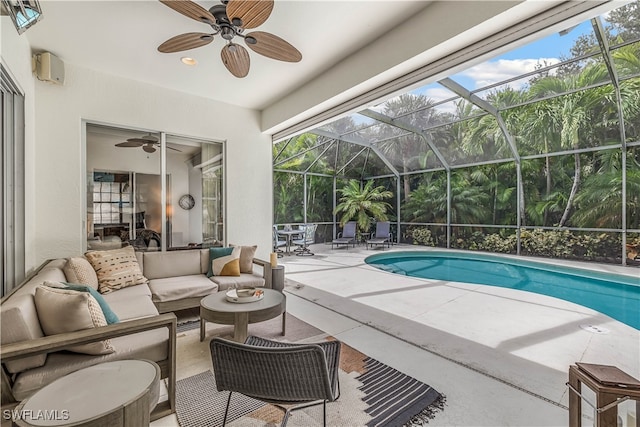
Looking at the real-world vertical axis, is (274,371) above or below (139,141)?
below

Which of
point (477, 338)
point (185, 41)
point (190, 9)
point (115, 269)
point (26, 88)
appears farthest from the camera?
point (115, 269)

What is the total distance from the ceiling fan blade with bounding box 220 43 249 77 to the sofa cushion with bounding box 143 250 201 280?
8.35 feet

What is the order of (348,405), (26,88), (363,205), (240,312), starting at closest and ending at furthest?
(348,405) → (240,312) → (26,88) → (363,205)

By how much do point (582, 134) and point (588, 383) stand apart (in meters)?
8.04

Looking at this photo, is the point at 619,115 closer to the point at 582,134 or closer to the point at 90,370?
the point at 582,134

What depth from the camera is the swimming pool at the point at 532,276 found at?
4645mm

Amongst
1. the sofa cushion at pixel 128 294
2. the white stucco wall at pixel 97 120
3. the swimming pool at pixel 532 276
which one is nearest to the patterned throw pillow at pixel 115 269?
the sofa cushion at pixel 128 294

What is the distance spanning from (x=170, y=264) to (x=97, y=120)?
7.22 feet

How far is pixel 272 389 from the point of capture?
142 cm

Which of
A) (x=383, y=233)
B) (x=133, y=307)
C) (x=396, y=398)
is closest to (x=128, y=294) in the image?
(x=133, y=307)

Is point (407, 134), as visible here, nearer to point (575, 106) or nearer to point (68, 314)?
point (575, 106)

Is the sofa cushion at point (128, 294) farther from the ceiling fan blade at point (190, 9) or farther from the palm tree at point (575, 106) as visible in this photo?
the palm tree at point (575, 106)

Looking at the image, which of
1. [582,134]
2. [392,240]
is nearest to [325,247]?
[392,240]

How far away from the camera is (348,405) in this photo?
6.38ft
